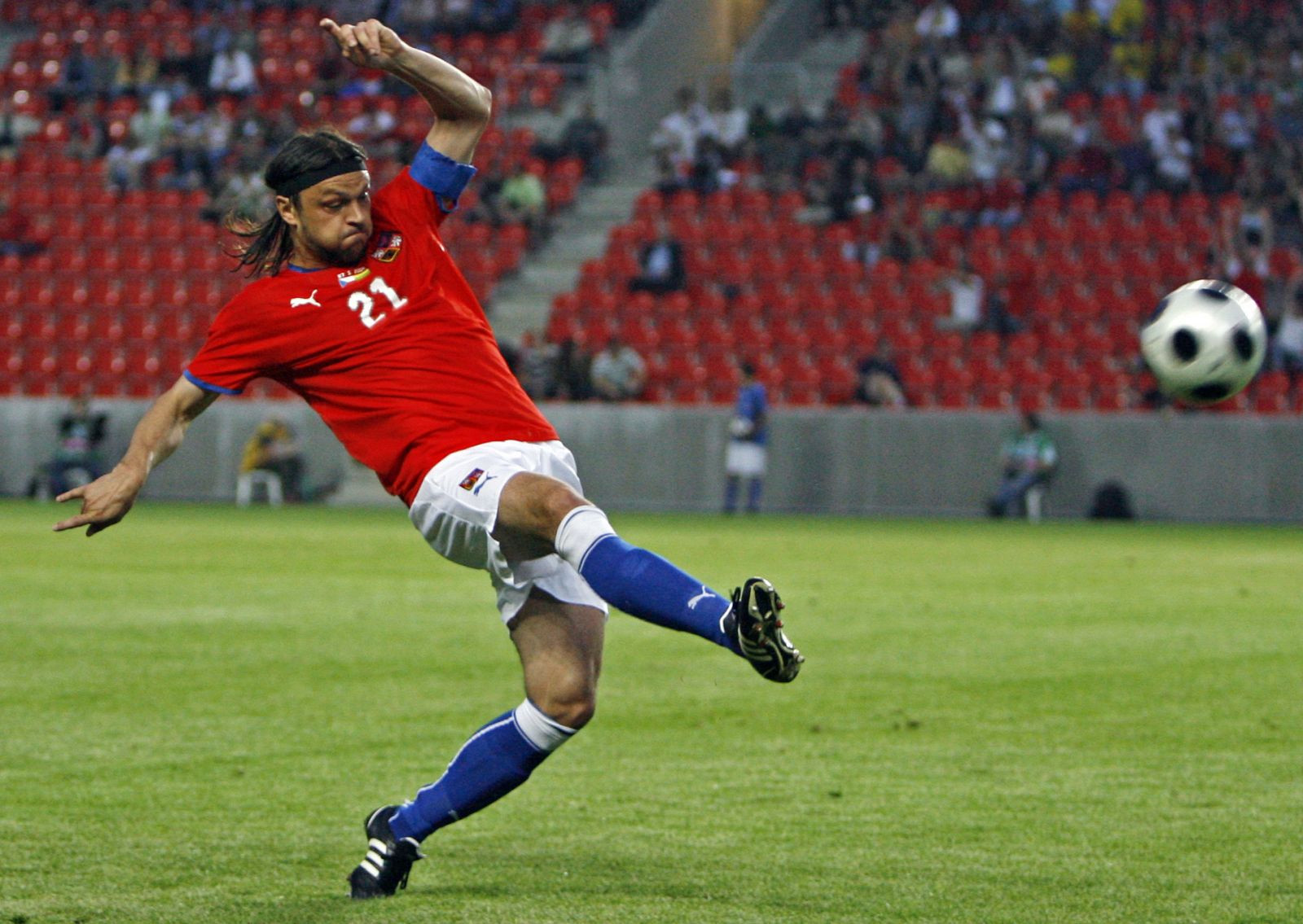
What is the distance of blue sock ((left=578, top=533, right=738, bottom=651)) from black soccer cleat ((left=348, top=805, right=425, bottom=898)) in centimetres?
105

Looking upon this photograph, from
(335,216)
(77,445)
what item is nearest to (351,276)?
(335,216)

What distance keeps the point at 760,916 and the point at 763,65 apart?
2702cm

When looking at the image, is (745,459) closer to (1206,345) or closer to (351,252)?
(1206,345)

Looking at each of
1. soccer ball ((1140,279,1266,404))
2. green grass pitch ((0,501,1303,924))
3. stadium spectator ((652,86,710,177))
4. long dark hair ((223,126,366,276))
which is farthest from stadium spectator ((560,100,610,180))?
long dark hair ((223,126,366,276))

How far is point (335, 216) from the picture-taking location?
17.1ft

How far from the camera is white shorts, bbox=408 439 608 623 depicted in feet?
16.0

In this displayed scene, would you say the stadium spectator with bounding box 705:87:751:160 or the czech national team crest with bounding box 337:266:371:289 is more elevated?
the stadium spectator with bounding box 705:87:751:160

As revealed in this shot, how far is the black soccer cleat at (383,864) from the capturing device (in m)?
5.06

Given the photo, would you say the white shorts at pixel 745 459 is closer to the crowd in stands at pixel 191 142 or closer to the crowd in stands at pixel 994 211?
the crowd in stands at pixel 994 211

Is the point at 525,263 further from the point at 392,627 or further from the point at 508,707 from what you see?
the point at 508,707

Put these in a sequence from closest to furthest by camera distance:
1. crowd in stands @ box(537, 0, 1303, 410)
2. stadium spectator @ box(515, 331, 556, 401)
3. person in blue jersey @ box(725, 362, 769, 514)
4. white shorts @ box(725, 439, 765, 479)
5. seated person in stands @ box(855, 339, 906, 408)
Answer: person in blue jersey @ box(725, 362, 769, 514)
white shorts @ box(725, 439, 765, 479)
seated person in stands @ box(855, 339, 906, 408)
crowd in stands @ box(537, 0, 1303, 410)
stadium spectator @ box(515, 331, 556, 401)

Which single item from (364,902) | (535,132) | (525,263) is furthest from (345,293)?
(535,132)

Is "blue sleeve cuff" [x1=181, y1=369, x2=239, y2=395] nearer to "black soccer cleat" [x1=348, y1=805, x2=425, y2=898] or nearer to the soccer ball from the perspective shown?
"black soccer cleat" [x1=348, y1=805, x2=425, y2=898]

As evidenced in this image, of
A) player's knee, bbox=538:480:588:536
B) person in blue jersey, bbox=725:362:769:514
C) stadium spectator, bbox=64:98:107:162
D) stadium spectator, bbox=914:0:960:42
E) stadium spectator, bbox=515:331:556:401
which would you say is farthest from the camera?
stadium spectator, bbox=64:98:107:162
